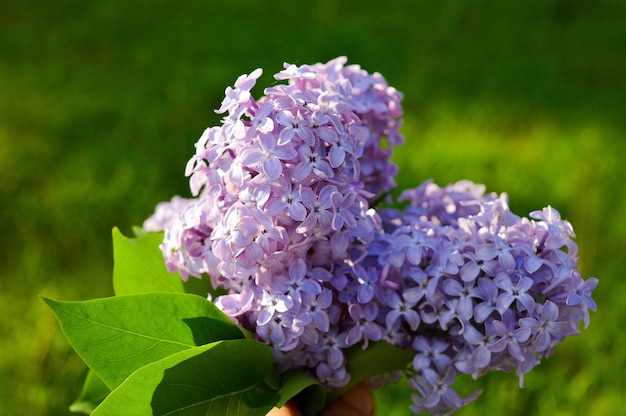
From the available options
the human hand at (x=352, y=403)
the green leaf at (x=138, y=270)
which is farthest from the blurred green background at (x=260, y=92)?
the green leaf at (x=138, y=270)

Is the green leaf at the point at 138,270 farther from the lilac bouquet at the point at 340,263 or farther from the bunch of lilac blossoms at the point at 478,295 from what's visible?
the bunch of lilac blossoms at the point at 478,295

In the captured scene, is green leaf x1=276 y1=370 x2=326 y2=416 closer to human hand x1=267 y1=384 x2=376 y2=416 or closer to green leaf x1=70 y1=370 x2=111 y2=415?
human hand x1=267 y1=384 x2=376 y2=416

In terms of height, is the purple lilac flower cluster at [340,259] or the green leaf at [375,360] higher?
the purple lilac flower cluster at [340,259]

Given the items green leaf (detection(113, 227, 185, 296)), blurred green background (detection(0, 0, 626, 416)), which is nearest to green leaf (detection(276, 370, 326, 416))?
green leaf (detection(113, 227, 185, 296))

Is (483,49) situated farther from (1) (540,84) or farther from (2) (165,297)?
(2) (165,297)

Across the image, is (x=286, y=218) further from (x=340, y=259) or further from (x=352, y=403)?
(x=352, y=403)

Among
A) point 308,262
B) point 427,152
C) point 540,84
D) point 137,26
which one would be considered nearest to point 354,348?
point 308,262

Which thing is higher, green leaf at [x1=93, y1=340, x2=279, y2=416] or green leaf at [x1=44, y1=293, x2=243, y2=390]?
green leaf at [x1=44, y1=293, x2=243, y2=390]
